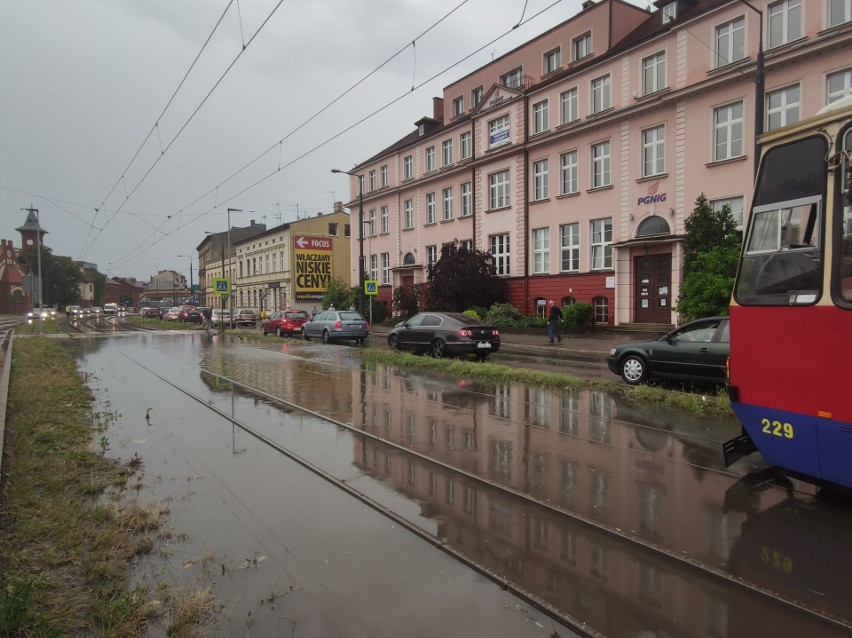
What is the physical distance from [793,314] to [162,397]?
33.5ft

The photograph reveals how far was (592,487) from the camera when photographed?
5254mm

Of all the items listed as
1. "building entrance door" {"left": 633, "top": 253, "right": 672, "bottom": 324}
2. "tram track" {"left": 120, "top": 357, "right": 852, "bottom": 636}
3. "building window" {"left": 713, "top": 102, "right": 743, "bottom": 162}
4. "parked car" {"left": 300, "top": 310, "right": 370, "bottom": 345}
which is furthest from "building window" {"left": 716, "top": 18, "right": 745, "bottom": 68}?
"tram track" {"left": 120, "top": 357, "right": 852, "bottom": 636}

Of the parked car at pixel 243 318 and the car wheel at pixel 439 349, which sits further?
the parked car at pixel 243 318

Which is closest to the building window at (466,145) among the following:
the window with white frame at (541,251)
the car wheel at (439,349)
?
the window with white frame at (541,251)

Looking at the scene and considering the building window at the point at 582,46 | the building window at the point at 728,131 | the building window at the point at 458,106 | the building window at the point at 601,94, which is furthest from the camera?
the building window at the point at 458,106

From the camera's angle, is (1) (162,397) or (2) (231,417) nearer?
(2) (231,417)

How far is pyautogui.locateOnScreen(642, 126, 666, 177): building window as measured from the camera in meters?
23.8

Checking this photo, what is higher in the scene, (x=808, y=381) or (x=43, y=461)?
(x=808, y=381)

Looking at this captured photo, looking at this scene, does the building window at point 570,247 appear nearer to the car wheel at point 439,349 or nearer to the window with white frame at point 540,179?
the window with white frame at point 540,179

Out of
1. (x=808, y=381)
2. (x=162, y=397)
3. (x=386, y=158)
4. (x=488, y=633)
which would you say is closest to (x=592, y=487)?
(x=808, y=381)

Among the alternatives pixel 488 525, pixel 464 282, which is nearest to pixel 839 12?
pixel 464 282

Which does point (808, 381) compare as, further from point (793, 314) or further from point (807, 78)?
point (807, 78)

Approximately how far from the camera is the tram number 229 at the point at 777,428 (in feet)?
14.8

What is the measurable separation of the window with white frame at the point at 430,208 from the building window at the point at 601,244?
14098 millimetres
